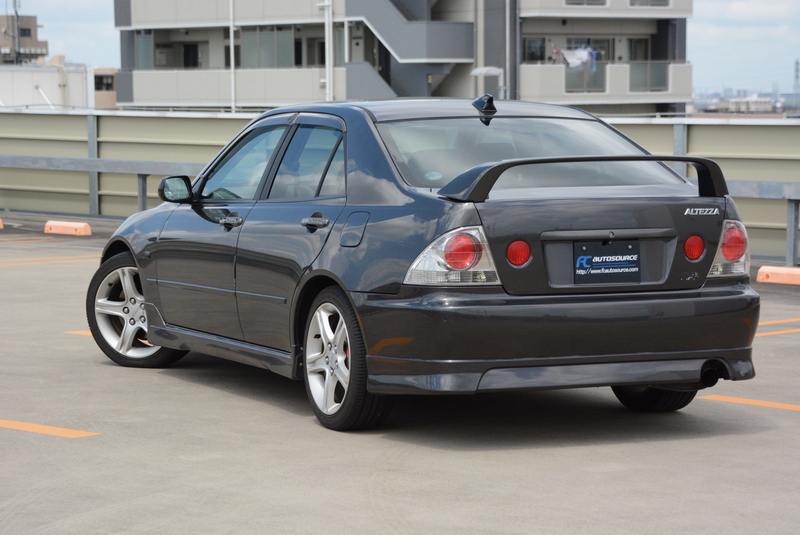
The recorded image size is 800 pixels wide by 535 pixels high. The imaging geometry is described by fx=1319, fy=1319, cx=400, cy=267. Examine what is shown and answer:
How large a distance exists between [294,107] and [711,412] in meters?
2.79

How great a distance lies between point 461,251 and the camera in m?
5.70

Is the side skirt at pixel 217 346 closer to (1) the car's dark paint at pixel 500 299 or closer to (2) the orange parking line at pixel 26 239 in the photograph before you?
(1) the car's dark paint at pixel 500 299

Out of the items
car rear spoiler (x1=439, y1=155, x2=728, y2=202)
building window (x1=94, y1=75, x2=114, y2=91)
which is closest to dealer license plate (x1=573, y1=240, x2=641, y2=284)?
car rear spoiler (x1=439, y1=155, x2=728, y2=202)

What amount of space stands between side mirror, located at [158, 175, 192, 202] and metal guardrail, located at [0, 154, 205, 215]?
11020 millimetres

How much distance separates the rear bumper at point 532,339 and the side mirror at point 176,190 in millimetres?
2074

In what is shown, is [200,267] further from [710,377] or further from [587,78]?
[587,78]

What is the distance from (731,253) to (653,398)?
978mm

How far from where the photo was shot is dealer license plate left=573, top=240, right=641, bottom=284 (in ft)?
19.1

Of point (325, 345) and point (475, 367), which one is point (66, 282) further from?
point (475, 367)

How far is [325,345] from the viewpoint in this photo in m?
6.37

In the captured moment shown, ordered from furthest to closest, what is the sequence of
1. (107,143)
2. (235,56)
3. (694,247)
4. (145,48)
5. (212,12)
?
(145,48) → (235,56) → (212,12) → (107,143) → (694,247)

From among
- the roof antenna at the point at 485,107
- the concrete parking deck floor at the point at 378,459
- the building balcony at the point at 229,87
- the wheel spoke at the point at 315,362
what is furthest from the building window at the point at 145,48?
the wheel spoke at the point at 315,362

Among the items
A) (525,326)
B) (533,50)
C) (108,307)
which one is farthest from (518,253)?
(533,50)

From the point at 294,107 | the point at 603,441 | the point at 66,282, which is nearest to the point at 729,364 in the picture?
the point at 603,441
